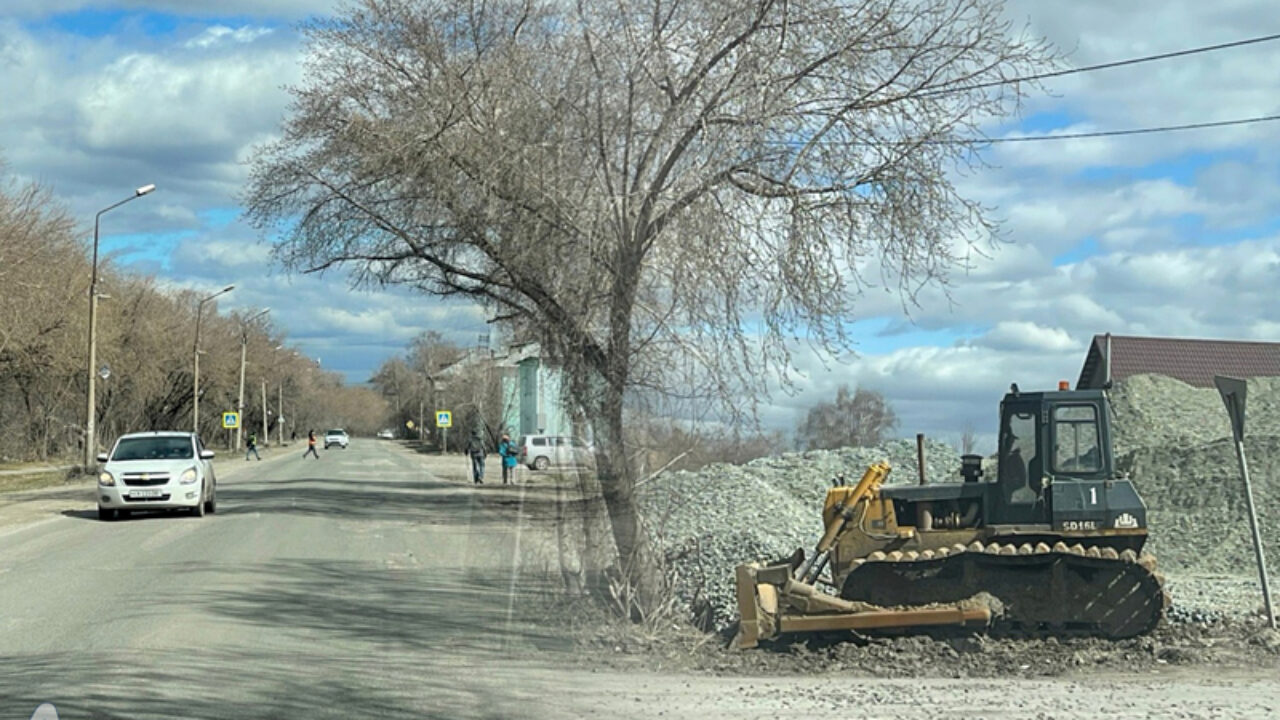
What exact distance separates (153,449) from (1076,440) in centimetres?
1877

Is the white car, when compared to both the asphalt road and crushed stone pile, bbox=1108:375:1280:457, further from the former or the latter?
crushed stone pile, bbox=1108:375:1280:457

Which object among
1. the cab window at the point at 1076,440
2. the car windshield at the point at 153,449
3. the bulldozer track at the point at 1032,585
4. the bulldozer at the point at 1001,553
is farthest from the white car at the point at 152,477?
the cab window at the point at 1076,440

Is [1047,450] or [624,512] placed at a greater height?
[1047,450]

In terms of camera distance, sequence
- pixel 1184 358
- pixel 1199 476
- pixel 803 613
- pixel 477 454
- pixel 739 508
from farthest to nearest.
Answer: pixel 1184 358 → pixel 477 454 → pixel 739 508 → pixel 1199 476 → pixel 803 613

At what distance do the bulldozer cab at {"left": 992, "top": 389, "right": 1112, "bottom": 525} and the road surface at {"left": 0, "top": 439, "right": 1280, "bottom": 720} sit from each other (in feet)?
9.58

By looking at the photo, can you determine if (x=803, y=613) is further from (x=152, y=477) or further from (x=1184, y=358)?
(x=1184, y=358)

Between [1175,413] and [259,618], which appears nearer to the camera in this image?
[259,618]

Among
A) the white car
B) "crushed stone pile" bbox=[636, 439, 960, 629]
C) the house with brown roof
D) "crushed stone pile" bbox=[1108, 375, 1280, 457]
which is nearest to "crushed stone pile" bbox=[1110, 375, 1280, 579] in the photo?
"crushed stone pile" bbox=[1108, 375, 1280, 457]

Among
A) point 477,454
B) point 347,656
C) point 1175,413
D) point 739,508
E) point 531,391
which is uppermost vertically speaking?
point 531,391

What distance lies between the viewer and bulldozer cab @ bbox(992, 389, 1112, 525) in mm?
13180

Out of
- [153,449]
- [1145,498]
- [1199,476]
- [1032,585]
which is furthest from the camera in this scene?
[153,449]

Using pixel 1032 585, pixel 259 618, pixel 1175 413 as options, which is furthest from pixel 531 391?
pixel 1175 413

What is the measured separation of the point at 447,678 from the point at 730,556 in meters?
7.67

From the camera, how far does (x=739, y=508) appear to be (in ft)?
77.0
